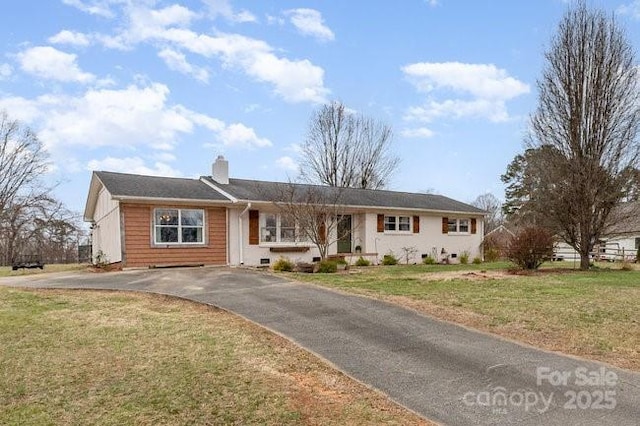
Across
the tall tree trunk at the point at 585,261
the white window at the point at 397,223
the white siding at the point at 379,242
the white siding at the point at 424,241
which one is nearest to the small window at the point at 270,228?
the white siding at the point at 379,242

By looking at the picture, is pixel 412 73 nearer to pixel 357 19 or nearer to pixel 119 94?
pixel 357 19

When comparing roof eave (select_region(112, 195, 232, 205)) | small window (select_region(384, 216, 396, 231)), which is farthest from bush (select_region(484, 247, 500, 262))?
roof eave (select_region(112, 195, 232, 205))

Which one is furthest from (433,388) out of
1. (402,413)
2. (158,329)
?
(158,329)

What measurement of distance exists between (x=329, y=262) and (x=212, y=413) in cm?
1164

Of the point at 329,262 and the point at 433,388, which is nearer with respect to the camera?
the point at 433,388

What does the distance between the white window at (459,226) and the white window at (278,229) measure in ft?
29.4

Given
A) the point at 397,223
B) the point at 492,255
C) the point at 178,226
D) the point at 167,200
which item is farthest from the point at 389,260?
the point at 167,200

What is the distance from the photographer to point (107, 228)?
18.2 metres

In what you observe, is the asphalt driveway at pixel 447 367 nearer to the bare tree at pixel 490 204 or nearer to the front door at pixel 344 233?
the front door at pixel 344 233

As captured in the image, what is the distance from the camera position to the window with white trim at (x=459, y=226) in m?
24.0

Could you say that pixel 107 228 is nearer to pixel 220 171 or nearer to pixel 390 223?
pixel 220 171

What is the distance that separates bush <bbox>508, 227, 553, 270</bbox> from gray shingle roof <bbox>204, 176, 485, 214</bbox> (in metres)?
6.48

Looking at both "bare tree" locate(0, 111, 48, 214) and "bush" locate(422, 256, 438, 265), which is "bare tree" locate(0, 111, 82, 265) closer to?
"bare tree" locate(0, 111, 48, 214)

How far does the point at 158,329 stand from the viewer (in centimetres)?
698
